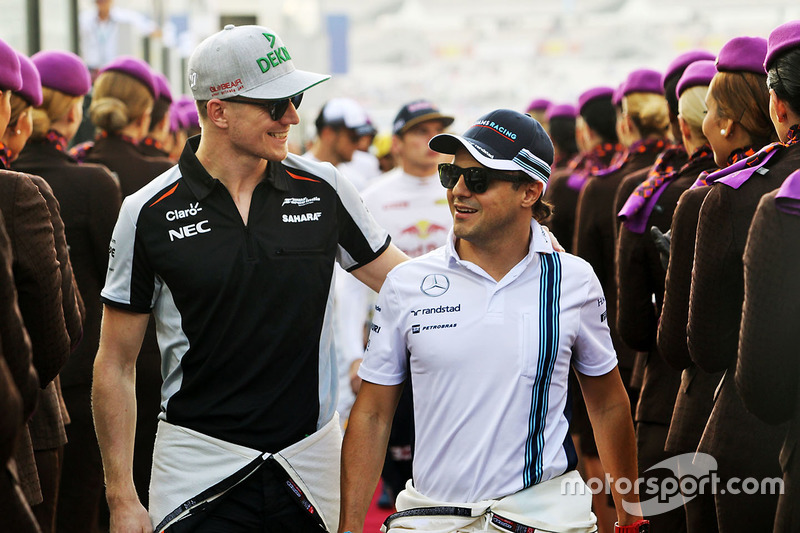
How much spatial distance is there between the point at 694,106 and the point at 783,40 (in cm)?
135

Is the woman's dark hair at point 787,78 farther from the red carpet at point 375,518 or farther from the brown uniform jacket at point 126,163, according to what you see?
the red carpet at point 375,518

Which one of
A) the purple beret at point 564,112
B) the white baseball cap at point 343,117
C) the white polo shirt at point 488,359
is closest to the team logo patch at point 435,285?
the white polo shirt at point 488,359

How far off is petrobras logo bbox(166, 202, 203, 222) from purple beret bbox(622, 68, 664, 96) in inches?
121

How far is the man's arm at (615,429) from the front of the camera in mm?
3070

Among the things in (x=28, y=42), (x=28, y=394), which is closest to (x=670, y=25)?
(x=28, y=42)

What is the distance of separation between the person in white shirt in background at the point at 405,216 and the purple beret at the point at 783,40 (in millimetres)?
2924

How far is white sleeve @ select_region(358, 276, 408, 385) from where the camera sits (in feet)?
9.86

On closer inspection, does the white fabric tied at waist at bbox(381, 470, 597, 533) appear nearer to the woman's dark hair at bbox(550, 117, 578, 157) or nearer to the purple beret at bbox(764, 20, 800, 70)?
the purple beret at bbox(764, 20, 800, 70)

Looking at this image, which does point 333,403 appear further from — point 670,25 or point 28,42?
point 670,25

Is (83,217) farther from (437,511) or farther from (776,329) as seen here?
(776,329)

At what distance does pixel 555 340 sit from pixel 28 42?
24.5ft

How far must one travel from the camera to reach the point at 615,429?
3.07 metres

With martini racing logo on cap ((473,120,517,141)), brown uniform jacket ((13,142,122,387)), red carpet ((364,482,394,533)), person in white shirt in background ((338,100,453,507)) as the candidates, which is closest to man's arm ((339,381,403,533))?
martini racing logo on cap ((473,120,517,141))

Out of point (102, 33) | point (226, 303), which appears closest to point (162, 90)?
point (226, 303)
